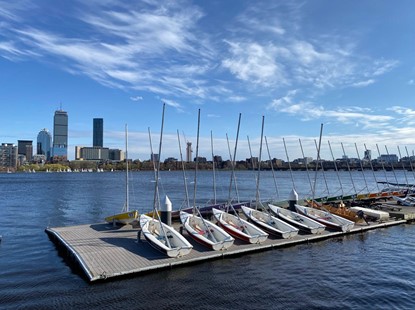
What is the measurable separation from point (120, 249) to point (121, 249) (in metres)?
0.06

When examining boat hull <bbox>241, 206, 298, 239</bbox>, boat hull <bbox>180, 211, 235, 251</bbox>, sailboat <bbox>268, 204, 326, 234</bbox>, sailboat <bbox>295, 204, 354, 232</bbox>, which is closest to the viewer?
boat hull <bbox>180, 211, 235, 251</bbox>

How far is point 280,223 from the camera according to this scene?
2669cm

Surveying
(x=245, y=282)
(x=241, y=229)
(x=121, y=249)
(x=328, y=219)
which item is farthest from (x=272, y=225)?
(x=121, y=249)

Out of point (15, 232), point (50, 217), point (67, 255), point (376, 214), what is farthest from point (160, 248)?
point (50, 217)

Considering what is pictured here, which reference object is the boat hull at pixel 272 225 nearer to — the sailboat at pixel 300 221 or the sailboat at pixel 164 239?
the sailboat at pixel 300 221

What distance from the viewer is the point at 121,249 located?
20781 millimetres

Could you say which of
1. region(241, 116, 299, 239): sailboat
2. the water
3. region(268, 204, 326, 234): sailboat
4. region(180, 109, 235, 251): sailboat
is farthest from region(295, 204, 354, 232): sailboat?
region(180, 109, 235, 251): sailboat

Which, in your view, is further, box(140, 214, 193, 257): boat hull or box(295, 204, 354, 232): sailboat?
box(295, 204, 354, 232): sailboat

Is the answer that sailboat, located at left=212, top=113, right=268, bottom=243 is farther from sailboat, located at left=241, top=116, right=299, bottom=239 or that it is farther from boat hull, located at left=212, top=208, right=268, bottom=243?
sailboat, located at left=241, top=116, right=299, bottom=239

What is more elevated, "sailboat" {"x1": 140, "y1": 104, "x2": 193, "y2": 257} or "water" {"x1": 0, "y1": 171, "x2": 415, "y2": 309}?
"sailboat" {"x1": 140, "y1": 104, "x2": 193, "y2": 257}

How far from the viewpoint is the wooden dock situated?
17.9m

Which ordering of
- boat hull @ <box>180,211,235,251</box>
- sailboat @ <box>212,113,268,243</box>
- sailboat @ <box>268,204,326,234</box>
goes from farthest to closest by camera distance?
sailboat @ <box>268,204,326,234</box> < sailboat @ <box>212,113,268,243</box> < boat hull @ <box>180,211,235,251</box>

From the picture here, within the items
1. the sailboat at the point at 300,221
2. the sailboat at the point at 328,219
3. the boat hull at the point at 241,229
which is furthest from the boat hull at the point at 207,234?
the sailboat at the point at 328,219

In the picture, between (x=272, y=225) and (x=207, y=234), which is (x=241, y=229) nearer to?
(x=272, y=225)
